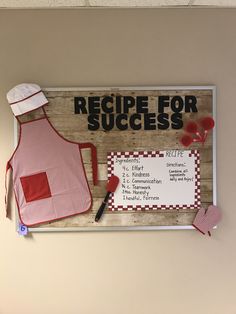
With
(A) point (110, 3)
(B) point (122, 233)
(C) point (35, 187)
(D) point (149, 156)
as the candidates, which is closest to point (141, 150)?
(D) point (149, 156)

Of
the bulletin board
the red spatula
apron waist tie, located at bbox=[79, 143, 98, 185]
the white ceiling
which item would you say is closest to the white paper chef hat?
the bulletin board

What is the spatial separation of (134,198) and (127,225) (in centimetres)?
16

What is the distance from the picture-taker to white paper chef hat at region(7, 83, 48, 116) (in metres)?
2.05

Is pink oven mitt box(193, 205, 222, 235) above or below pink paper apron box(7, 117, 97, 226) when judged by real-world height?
Answer: below

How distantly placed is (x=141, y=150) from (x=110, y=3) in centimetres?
84

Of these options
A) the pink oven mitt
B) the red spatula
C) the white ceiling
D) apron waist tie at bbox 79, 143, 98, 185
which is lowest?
the pink oven mitt

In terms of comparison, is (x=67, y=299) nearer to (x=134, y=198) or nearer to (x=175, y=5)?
(x=134, y=198)

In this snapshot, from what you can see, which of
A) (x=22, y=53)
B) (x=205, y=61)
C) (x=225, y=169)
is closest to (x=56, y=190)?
(x=22, y=53)

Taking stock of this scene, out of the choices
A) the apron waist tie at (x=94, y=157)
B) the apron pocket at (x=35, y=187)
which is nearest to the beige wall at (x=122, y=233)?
the apron pocket at (x=35, y=187)

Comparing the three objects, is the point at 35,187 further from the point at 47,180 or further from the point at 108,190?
the point at 108,190

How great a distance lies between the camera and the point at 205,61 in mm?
2121

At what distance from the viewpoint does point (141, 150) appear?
211 centimetres

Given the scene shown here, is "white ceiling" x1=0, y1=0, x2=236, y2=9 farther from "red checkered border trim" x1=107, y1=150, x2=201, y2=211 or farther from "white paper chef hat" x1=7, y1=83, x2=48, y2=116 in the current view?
"red checkered border trim" x1=107, y1=150, x2=201, y2=211

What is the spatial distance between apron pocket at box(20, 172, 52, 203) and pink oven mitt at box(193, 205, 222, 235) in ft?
2.86
